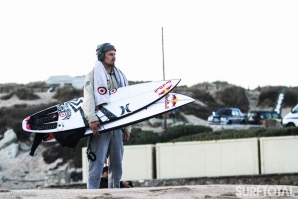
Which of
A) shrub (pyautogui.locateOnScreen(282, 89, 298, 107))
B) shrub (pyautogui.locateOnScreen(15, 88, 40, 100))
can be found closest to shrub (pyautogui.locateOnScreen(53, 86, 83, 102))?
shrub (pyautogui.locateOnScreen(15, 88, 40, 100))

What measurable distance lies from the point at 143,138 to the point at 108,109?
21.8m

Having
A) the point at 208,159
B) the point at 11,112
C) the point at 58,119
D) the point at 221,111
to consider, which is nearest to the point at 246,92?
the point at 221,111

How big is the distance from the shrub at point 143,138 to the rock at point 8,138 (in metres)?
5.32

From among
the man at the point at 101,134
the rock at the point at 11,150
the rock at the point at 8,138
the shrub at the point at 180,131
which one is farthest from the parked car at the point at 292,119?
the man at the point at 101,134

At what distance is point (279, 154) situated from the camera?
24703mm

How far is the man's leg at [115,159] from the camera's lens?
9.16 meters

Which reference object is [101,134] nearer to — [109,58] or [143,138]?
[109,58]

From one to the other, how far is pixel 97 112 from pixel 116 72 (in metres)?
0.51

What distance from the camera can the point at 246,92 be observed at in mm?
54812

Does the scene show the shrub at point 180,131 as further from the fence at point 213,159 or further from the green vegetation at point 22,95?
the green vegetation at point 22,95

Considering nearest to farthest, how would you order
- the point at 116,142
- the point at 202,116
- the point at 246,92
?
the point at 116,142
the point at 202,116
the point at 246,92

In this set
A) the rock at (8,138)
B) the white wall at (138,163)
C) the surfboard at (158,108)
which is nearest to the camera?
the surfboard at (158,108)

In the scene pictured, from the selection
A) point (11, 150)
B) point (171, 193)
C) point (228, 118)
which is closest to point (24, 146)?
point (11, 150)

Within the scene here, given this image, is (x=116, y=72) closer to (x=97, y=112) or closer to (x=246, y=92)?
(x=97, y=112)
